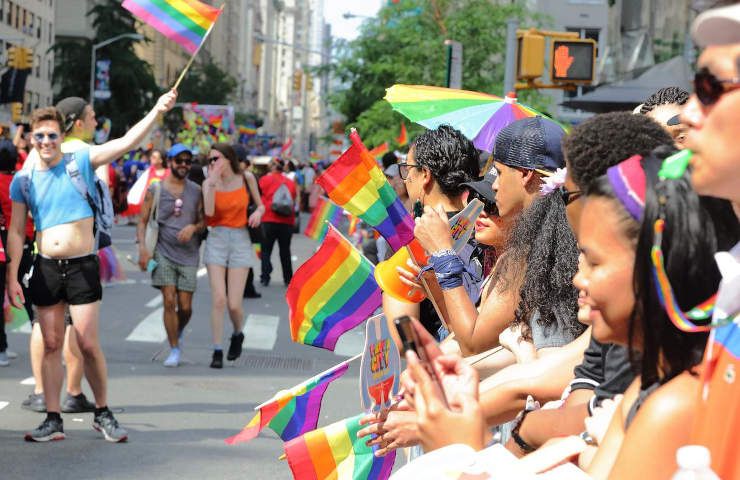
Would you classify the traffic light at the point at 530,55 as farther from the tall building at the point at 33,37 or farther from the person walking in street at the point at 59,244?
the tall building at the point at 33,37

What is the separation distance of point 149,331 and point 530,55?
536 centimetres

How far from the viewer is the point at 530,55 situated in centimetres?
1565

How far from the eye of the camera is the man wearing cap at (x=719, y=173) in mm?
1921

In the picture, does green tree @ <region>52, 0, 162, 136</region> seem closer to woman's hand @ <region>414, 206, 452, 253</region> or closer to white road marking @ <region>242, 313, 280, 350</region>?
white road marking @ <region>242, 313, 280, 350</region>

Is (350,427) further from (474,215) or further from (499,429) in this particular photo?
(474,215)

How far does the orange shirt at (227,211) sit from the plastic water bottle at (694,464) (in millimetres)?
10434

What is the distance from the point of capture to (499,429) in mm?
4988

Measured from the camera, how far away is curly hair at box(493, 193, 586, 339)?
3994 mm

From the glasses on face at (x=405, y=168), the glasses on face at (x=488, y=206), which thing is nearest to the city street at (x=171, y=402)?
the glasses on face at (x=405, y=168)

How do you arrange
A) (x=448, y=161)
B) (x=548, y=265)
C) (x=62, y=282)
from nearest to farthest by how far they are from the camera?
(x=548, y=265), (x=448, y=161), (x=62, y=282)

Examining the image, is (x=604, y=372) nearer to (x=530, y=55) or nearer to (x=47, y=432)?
(x=47, y=432)

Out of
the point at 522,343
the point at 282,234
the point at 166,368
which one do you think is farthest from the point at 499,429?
the point at 282,234

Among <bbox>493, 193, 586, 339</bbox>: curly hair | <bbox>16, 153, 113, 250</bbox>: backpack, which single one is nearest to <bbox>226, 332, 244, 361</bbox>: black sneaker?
<bbox>16, 153, 113, 250</bbox>: backpack

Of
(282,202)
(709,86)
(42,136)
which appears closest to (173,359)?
(42,136)
